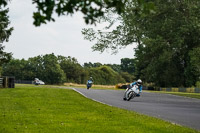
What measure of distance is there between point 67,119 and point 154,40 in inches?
1006

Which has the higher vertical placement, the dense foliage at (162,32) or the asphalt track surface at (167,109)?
the dense foliage at (162,32)

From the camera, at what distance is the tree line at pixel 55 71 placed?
350ft

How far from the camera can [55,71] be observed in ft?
348

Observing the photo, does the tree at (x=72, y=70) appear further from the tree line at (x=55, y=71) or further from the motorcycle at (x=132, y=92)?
the motorcycle at (x=132, y=92)

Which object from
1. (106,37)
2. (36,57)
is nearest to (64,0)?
(106,37)

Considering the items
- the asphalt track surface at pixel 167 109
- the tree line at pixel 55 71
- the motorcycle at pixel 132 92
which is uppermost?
the tree line at pixel 55 71

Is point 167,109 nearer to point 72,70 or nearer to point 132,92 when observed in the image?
point 132,92

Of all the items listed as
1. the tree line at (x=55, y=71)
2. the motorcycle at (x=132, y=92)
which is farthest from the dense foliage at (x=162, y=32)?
the tree line at (x=55, y=71)

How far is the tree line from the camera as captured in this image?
10681 centimetres

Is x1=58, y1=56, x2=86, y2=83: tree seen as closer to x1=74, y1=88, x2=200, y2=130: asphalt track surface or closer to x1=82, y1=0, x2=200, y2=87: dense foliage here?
x1=82, y1=0, x2=200, y2=87: dense foliage

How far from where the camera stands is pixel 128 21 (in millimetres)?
37406

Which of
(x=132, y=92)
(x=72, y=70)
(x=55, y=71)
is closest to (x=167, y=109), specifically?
(x=132, y=92)

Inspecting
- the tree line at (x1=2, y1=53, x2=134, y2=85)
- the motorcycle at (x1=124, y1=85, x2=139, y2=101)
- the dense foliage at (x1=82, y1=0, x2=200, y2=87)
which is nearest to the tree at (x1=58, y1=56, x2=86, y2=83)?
the tree line at (x1=2, y1=53, x2=134, y2=85)

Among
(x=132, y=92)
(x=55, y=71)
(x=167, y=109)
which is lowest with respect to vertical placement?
(x=167, y=109)
